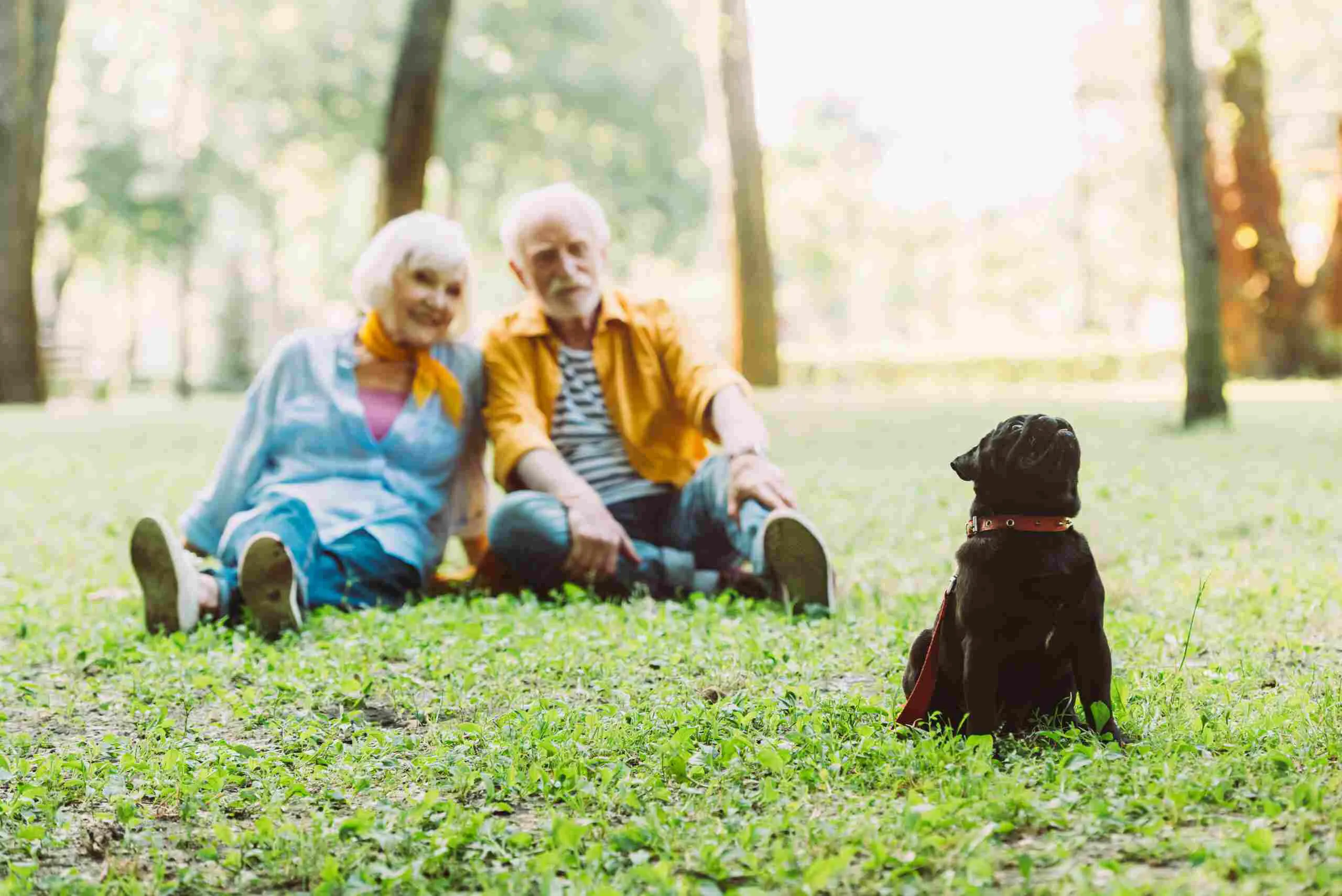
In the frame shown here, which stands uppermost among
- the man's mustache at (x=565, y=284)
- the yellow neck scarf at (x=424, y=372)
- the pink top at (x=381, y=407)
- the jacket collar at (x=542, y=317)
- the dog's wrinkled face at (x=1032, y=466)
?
the man's mustache at (x=565, y=284)

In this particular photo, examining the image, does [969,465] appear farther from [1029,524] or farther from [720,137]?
[720,137]

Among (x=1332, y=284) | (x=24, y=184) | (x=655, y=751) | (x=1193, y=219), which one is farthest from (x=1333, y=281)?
(x=655, y=751)

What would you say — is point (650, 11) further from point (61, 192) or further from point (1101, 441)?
point (1101, 441)

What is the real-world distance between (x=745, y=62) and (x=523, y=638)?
17486 mm

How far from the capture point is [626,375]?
5.47m

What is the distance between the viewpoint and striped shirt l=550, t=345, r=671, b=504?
213 inches

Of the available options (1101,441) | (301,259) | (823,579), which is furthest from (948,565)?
(301,259)

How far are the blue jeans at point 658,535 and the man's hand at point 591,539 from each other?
1.1 inches

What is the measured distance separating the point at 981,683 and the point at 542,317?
2.97m

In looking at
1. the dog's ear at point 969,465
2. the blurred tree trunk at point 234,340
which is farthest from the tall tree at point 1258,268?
the blurred tree trunk at point 234,340

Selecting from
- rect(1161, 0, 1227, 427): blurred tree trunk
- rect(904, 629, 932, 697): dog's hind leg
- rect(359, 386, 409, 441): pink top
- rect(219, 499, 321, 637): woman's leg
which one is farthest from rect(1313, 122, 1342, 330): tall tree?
rect(904, 629, 932, 697): dog's hind leg

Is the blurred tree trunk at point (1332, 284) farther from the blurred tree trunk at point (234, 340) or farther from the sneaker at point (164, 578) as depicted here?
the blurred tree trunk at point (234, 340)

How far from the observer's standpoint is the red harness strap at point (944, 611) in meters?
2.80

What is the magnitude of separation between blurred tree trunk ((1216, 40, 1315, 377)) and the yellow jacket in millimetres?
18403
